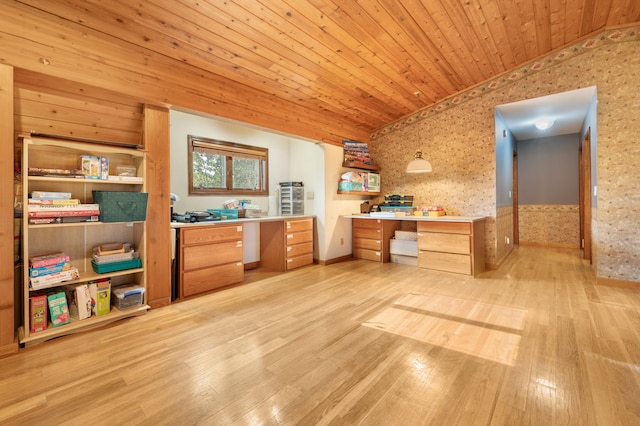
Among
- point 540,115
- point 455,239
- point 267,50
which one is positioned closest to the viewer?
point 267,50

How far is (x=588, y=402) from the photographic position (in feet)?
4.98

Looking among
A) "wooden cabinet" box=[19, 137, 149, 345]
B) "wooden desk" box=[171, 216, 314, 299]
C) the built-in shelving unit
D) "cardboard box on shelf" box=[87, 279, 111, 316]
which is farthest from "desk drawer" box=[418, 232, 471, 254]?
"cardboard box on shelf" box=[87, 279, 111, 316]

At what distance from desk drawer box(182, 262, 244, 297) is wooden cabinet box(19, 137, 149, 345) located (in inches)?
19.3

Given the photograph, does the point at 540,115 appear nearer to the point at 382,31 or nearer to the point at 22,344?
the point at 382,31

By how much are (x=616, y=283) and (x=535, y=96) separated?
2695mm

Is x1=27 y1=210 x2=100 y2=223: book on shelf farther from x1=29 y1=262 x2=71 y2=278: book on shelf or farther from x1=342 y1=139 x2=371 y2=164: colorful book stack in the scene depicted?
x1=342 y1=139 x2=371 y2=164: colorful book stack

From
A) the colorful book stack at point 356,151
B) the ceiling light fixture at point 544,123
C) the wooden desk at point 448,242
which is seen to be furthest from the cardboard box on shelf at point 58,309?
the ceiling light fixture at point 544,123

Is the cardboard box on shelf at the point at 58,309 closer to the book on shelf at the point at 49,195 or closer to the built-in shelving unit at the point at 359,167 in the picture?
the book on shelf at the point at 49,195

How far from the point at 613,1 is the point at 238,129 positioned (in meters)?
4.82

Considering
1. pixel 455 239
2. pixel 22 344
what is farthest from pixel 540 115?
pixel 22 344

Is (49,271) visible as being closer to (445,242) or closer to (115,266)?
(115,266)

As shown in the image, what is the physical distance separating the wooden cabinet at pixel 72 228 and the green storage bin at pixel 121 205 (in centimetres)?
6

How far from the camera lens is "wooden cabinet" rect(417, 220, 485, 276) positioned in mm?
4062

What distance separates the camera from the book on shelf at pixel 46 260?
2213 mm
